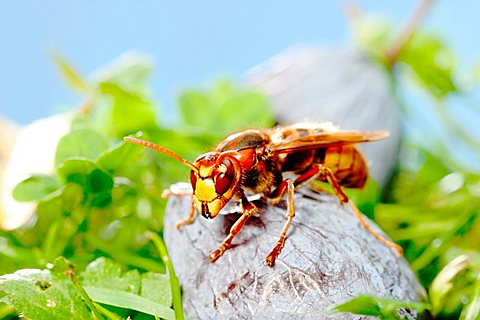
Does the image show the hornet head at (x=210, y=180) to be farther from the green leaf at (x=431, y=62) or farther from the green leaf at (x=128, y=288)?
the green leaf at (x=431, y=62)

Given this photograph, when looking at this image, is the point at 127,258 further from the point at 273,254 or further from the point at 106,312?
the point at 273,254

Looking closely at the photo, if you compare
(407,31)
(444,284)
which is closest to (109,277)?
(444,284)

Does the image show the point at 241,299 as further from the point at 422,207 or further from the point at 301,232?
the point at 422,207

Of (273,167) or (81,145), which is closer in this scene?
(273,167)

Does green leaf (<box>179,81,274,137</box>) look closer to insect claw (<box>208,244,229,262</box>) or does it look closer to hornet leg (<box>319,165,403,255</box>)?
hornet leg (<box>319,165,403,255</box>)

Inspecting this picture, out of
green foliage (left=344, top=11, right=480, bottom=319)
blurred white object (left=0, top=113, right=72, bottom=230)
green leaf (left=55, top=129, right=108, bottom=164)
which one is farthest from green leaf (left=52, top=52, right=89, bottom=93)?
green foliage (left=344, top=11, right=480, bottom=319)

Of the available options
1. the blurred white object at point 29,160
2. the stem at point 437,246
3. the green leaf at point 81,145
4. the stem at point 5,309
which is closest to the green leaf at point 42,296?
the stem at point 5,309

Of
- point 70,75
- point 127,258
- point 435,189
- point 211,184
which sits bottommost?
point 435,189
